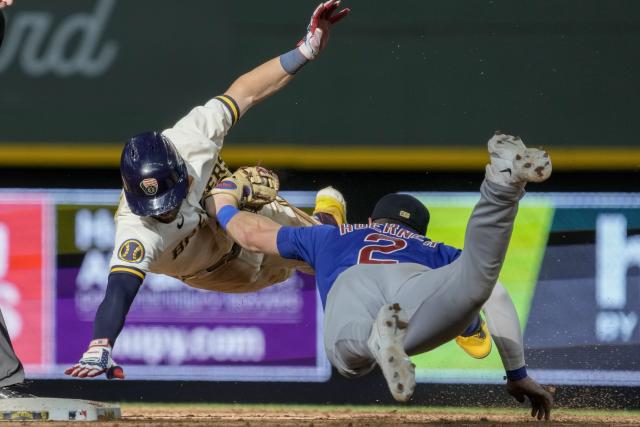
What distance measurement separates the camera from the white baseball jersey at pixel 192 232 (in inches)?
227

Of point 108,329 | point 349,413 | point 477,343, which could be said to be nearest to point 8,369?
point 108,329

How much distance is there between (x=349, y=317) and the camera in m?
4.84

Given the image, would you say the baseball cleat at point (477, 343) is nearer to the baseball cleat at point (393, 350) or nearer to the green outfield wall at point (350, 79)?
the baseball cleat at point (393, 350)

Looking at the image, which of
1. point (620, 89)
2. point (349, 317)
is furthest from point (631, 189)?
point (349, 317)

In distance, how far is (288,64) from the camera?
630 cm

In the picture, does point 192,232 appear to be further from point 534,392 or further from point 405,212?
point 534,392

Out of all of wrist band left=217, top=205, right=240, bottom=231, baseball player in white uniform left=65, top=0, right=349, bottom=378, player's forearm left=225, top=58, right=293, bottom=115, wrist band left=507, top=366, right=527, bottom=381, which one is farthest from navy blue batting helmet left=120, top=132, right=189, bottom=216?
wrist band left=507, top=366, right=527, bottom=381

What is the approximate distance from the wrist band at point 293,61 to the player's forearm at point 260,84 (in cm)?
2

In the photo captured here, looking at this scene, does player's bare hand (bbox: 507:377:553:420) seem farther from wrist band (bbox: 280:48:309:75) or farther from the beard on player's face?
wrist band (bbox: 280:48:309:75)

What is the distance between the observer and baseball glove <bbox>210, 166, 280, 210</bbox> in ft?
19.4

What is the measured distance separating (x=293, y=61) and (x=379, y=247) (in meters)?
1.55

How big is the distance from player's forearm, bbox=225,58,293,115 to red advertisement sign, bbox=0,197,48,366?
247cm

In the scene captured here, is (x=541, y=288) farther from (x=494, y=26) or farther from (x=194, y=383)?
(x=194, y=383)

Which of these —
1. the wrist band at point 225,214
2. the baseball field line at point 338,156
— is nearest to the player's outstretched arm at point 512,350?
the wrist band at point 225,214
